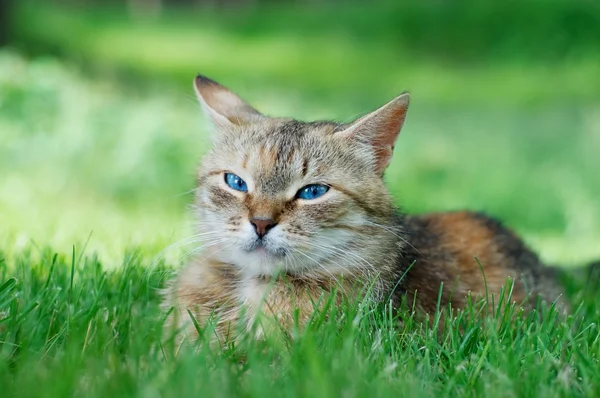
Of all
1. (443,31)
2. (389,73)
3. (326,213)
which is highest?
(443,31)

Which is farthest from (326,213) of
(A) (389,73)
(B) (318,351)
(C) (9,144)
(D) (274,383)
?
(A) (389,73)

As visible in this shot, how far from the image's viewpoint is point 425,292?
357 cm

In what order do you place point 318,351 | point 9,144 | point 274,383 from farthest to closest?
1. point 9,144
2. point 318,351
3. point 274,383

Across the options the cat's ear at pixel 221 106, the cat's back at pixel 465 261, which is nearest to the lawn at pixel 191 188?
the cat's back at pixel 465 261

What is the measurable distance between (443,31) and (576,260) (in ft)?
44.4

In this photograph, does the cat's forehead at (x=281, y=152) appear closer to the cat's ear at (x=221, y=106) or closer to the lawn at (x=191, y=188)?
the cat's ear at (x=221, y=106)

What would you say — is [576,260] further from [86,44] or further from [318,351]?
[86,44]

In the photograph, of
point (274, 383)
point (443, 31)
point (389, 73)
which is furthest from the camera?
point (443, 31)

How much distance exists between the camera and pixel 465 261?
396 cm

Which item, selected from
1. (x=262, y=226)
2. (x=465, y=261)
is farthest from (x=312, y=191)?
(x=465, y=261)

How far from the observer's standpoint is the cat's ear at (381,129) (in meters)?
3.53

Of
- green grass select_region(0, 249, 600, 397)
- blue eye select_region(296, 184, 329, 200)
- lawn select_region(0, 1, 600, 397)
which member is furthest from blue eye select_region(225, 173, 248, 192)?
green grass select_region(0, 249, 600, 397)

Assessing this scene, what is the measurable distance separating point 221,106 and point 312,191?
86 cm

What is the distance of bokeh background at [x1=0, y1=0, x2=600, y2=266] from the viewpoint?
6.71 m
